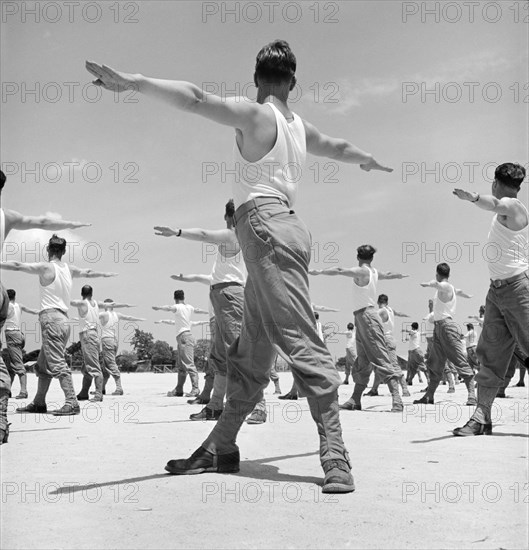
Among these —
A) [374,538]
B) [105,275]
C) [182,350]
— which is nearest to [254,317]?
[374,538]

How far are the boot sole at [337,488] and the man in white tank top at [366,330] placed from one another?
5678 mm

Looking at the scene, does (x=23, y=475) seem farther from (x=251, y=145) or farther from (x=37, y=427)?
(x=37, y=427)

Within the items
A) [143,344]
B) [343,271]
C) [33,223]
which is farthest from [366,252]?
[143,344]

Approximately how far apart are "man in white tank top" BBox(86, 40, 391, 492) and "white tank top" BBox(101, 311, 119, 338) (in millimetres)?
11179

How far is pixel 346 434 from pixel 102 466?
97.2 inches

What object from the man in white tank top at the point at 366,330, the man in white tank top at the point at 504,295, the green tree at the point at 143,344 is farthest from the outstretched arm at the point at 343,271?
the green tree at the point at 143,344

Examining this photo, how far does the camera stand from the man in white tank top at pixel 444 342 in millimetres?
10008

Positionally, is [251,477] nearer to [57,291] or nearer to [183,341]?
[57,291]

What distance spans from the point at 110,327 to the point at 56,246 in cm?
689

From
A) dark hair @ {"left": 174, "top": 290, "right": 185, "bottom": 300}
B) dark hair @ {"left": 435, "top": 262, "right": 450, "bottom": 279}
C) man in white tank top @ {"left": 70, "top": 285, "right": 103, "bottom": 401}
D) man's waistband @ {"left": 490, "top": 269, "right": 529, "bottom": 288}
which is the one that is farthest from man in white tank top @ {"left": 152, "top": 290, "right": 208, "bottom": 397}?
man's waistband @ {"left": 490, "top": 269, "right": 529, "bottom": 288}

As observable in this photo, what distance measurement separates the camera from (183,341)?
14094 millimetres

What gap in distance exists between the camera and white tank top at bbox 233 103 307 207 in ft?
12.5

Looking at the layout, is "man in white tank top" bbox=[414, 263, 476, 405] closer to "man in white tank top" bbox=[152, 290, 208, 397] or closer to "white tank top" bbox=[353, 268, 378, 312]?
Result: "white tank top" bbox=[353, 268, 378, 312]

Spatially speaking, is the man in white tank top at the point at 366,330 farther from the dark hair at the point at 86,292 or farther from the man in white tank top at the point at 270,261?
the dark hair at the point at 86,292
